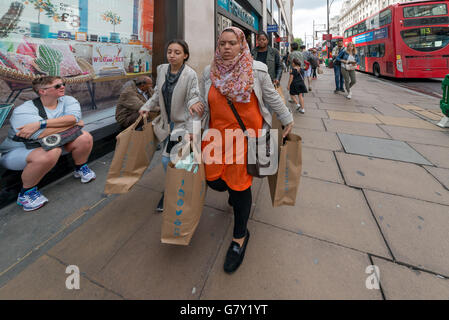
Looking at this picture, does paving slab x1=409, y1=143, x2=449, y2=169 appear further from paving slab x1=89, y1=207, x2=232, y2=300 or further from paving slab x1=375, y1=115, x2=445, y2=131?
paving slab x1=89, y1=207, x2=232, y2=300

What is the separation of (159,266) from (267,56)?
17.2 ft

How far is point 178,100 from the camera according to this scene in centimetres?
205

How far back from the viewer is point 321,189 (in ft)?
8.95

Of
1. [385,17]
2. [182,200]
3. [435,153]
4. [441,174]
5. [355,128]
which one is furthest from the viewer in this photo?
[385,17]

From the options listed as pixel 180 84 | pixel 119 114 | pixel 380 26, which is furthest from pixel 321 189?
pixel 380 26

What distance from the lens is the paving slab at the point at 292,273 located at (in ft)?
4.83

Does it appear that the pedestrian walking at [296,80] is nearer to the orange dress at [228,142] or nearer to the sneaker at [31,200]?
the orange dress at [228,142]

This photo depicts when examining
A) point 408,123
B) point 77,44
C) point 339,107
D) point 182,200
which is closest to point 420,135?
point 408,123

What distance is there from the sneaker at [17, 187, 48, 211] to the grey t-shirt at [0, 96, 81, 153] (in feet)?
1.85

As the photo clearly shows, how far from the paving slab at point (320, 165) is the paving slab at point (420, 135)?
203 cm

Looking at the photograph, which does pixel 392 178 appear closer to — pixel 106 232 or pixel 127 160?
pixel 127 160

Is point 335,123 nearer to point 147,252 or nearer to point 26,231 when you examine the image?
point 147,252
